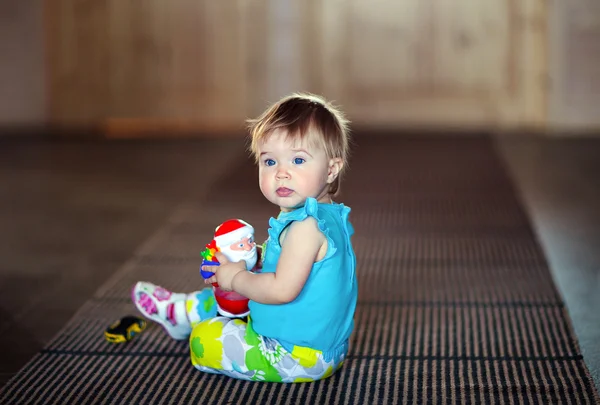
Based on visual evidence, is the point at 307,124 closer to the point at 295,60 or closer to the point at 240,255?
the point at 240,255

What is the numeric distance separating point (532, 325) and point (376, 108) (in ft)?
12.7

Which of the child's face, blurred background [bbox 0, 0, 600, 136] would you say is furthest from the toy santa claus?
blurred background [bbox 0, 0, 600, 136]

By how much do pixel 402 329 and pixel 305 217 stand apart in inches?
20.7

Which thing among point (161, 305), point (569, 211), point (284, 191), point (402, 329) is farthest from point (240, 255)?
point (569, 211)

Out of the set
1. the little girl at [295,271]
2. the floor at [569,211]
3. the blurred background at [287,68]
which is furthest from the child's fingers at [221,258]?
the blurred background at [287,68]

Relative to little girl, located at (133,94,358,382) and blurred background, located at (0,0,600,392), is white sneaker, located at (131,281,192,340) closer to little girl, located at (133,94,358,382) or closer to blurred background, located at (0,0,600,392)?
little girl, located at (133,94,358,382)

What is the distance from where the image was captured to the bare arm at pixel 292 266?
4.63ft

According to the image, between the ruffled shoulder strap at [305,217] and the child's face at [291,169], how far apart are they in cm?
3

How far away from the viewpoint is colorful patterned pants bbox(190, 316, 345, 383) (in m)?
1.51

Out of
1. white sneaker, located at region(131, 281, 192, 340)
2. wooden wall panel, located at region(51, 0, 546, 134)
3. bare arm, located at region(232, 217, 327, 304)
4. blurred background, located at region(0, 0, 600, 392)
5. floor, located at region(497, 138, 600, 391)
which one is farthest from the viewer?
wooden wall panel, located at region(51, 0, 546, 134)

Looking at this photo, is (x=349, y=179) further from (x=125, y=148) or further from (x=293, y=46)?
(x=293, y=46)

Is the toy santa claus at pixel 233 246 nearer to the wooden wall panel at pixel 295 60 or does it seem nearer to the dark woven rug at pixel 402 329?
the dark woven rug at pixel 402 329

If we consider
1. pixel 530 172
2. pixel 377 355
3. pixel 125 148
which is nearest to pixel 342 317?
pixel 377 355

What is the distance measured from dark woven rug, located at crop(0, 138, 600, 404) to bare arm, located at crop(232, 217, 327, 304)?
19 centimetres
